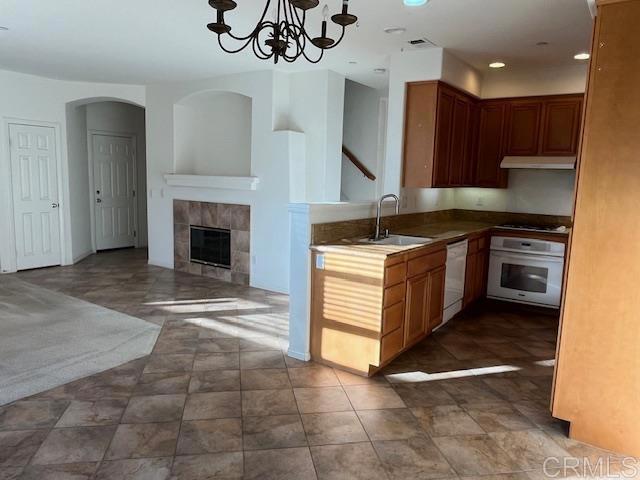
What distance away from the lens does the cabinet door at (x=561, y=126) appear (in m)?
4.89

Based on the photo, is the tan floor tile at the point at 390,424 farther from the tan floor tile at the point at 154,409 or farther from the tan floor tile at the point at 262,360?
the tan floor tile at the point at 154,409

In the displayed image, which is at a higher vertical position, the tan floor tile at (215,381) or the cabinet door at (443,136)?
the cabinet door at (443,136)

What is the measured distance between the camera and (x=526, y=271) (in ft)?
16.0

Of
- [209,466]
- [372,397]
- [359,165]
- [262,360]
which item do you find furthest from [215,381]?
[359,165]

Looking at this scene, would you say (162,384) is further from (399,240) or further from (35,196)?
(35,196)

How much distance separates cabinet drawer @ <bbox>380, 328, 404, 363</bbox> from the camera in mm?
3185

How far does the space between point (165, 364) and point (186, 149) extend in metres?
3.87

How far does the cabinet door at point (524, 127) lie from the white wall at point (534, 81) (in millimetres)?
141

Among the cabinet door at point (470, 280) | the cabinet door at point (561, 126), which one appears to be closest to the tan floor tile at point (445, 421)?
the cabinet door at point (470, 280)

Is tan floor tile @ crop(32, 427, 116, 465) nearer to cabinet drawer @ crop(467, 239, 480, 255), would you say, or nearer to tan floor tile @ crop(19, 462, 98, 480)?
tan floor tile @ crop(19, 462, 98, 480)

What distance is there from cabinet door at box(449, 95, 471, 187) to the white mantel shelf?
223 centimetres

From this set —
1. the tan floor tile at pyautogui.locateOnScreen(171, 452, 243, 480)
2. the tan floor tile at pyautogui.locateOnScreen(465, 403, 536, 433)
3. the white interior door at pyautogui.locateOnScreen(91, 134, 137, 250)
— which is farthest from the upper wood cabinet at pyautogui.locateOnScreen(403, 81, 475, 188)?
the white interior door at pyautogui.locateOnScreen(91, 134, 137, 250)

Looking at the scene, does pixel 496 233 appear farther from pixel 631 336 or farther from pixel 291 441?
pixel 291 441

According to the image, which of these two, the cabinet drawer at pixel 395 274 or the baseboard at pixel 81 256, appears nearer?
the cabinet drawer at pixel 395 274
